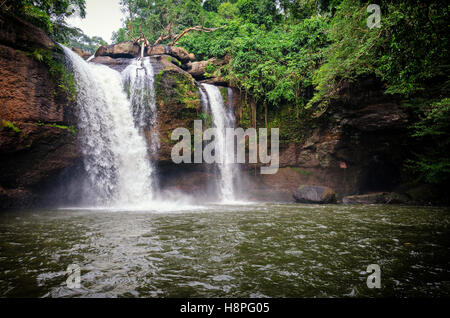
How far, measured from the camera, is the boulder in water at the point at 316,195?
476 inches

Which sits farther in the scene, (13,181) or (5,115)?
(13,181)

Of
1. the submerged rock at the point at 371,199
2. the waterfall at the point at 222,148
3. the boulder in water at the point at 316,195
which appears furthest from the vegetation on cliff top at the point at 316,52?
the boulder in water at the point at 316,195

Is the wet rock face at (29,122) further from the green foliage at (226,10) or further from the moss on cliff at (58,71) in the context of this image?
the green foliage at (226,10)

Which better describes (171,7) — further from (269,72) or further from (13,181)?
(13,181)

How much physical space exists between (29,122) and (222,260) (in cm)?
941

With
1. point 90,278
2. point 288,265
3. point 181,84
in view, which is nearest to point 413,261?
point 288,265

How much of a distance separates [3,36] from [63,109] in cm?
299

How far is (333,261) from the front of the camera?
3359 millimetres

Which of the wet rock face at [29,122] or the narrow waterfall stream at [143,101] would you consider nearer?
the wet rock face at [29,122]

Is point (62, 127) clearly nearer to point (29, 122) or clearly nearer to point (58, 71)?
point (29, 122)

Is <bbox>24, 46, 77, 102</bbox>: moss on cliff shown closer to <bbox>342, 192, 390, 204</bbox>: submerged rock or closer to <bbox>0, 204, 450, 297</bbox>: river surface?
<bbox>0, 204, 450, 297</bbox>: river surface

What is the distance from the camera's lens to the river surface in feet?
8.31

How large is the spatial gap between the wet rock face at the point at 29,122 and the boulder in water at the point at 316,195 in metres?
11.0

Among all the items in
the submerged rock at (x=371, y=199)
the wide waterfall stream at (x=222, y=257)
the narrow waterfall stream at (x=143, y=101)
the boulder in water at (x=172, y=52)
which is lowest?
the submerged rock at (x=371, y=199)
